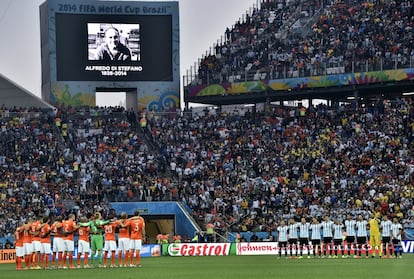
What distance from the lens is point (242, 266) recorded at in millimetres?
41750

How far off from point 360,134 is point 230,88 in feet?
38.8

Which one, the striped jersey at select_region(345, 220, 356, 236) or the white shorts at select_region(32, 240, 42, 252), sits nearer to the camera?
the white shorts at select_region(32, 240, 42, 252)

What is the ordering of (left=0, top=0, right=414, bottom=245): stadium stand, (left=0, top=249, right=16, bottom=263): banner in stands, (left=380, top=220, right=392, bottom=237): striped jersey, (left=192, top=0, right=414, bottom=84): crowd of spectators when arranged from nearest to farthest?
(left=380, top=220, right=392, bottom=237): striped jersey, (left=0, top=249, right=16, bottom=263): banner in stands, (left=0, top=0, right=414, bottom=245): stadium stand, (left=192, top=0, right=414, bottom=84): crowd of spectators

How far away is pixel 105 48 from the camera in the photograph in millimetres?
77500

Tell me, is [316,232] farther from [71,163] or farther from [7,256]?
[71,163]

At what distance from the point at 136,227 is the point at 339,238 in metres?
14.3

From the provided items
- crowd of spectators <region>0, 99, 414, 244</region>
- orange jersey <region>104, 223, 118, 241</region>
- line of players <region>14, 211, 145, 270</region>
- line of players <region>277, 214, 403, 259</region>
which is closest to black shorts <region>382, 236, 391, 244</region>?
line of players <region>277, 214, 403, 259</region>

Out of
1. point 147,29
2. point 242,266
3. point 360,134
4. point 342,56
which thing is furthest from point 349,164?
point 242,266

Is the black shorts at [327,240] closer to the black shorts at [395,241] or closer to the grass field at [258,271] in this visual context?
the black shorts at [395,241]

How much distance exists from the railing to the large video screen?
4.05 metres

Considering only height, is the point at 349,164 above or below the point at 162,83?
below

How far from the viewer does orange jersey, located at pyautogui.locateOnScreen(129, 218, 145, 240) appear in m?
39.9

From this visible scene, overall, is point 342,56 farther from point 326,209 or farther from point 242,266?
point 242,266

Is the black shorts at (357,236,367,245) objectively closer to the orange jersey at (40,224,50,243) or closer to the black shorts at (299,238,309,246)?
the black shorts at (299,238,309,246)
